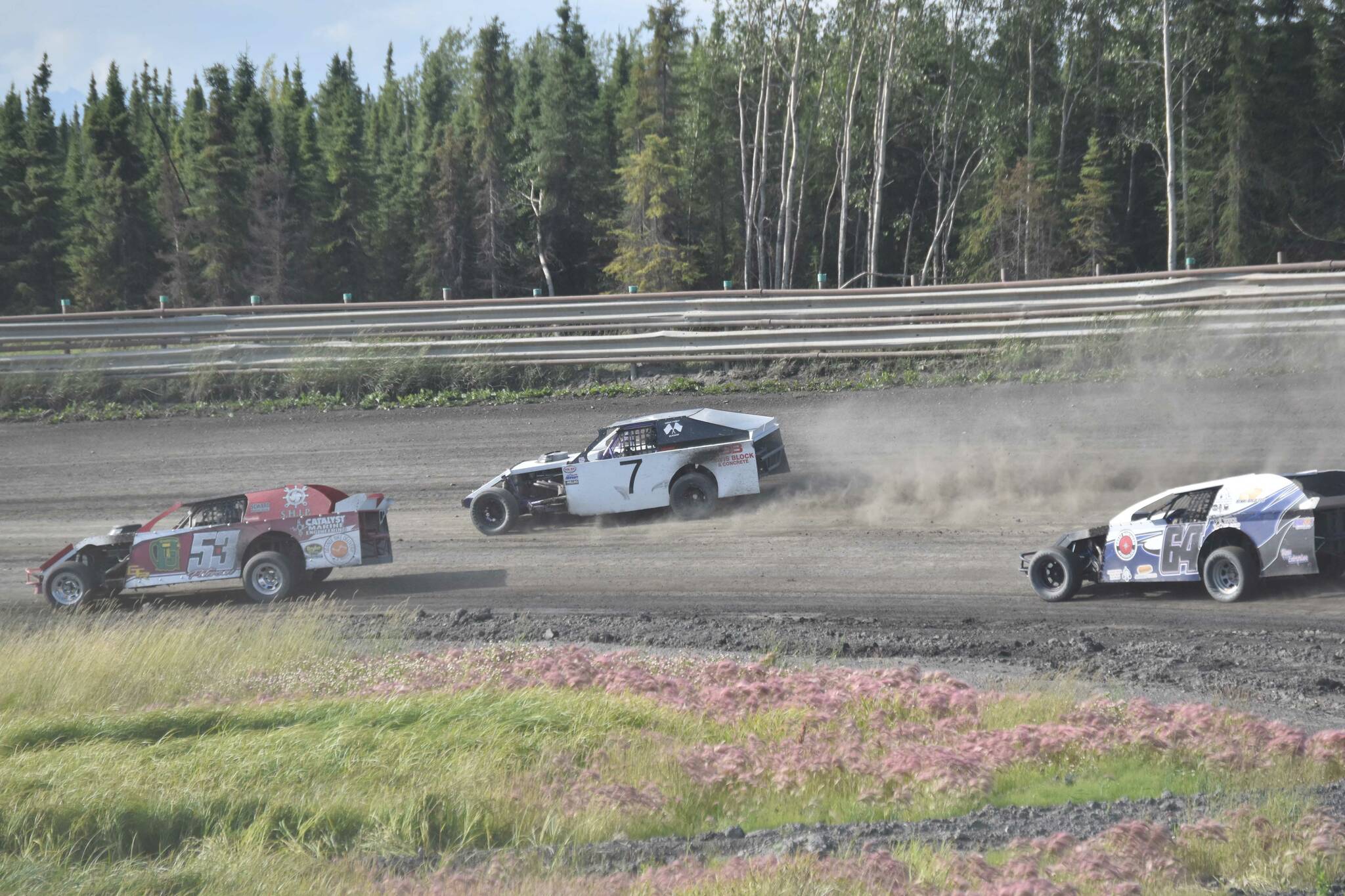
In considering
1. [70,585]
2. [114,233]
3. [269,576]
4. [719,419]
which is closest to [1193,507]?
[719,419]

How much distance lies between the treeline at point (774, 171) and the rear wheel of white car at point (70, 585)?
21.6m

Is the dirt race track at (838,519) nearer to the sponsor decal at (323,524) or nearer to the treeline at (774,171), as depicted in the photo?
the sponsor decal at (323,524)

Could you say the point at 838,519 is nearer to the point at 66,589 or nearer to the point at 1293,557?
the point at 1293,557

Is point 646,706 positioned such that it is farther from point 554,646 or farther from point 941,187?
point 941,187

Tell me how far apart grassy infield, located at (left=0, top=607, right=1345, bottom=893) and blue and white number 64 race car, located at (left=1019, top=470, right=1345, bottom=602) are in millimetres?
3177

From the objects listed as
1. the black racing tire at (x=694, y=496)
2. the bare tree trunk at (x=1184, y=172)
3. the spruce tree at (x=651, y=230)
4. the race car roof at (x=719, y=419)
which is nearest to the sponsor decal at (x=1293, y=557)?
the race car roof at (x=719, y=419)

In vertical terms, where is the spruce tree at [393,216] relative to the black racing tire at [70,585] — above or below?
above

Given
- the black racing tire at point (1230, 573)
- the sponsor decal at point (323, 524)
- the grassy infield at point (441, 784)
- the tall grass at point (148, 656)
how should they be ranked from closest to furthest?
1. the grassy infield at point (441, 784)
2. the tall grass at point (148, 656)
3. the black racing tire at point (1230, 573)
4. the sponsor decal at point (323, 524)

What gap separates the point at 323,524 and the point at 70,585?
3212mm

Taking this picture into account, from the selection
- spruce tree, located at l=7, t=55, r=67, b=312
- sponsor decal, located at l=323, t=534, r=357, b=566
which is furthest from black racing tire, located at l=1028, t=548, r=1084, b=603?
spruce tree, located at l=7, t=55, r=67, b=312

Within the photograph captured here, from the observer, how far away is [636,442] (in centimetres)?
1487

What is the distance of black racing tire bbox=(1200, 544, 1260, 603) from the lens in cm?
1000

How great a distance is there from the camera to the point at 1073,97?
40406 mm

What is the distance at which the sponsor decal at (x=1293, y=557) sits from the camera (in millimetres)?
9625
